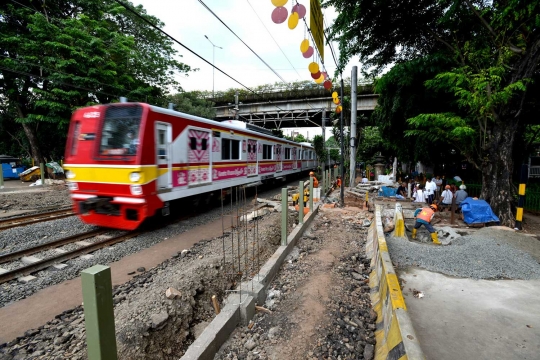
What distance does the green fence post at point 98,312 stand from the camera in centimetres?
144

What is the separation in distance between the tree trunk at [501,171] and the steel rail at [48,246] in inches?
423

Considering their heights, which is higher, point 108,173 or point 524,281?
point 108,173

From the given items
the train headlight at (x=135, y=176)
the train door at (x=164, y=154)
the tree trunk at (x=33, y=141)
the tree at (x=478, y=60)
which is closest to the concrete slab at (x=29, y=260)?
the train headlight at (x=135, y=176)

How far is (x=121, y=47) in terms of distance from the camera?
15.3 metres

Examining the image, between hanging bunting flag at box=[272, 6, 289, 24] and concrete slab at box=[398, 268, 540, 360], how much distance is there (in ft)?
15.7

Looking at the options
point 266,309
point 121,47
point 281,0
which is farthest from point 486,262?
point 121,47

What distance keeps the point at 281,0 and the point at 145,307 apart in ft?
16.4

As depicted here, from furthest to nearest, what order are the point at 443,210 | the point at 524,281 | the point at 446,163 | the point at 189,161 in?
the point at 446,163 < the point at 443,210 < the point at 189,161 < the point at 524,281

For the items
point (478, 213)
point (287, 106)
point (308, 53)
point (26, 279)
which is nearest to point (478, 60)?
point (478, 213)

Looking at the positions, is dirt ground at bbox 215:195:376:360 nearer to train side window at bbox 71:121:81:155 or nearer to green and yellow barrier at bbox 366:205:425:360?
green and yellow barrier at bbox 366:205:425:360

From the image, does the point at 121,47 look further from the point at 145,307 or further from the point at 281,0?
the point at 145,307

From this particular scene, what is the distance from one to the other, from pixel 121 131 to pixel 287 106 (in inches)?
900

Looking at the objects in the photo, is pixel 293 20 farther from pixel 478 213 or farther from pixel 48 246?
pixel 478 213

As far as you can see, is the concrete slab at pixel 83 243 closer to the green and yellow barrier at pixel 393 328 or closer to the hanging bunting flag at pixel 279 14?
the green and yellow barrier at pixel 393 328
